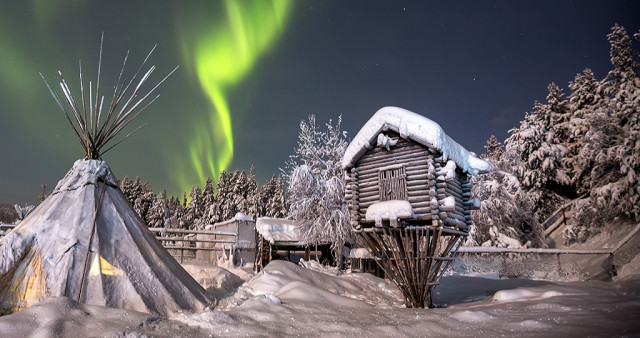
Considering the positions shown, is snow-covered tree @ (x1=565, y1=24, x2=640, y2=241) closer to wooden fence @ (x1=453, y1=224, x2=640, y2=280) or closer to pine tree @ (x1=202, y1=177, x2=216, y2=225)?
wooden fence @ (x1=453, y1=224, x2=640, y2=280)

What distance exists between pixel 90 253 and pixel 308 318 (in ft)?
14.0

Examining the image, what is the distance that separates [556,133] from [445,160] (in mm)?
24931

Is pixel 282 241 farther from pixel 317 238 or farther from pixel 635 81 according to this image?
pixel 635 81

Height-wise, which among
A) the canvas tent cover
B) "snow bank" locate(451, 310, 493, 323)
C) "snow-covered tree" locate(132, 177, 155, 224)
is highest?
"snow-covered tree" locate(132, 177, 155, 224)

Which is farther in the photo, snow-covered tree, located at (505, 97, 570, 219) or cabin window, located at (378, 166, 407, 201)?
snow-covered tree, located at (505, 97, 570, 219)

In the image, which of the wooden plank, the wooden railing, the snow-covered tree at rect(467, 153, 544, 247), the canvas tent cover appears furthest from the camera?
the snow-covered tree at rect(467, 153, 544, 247)

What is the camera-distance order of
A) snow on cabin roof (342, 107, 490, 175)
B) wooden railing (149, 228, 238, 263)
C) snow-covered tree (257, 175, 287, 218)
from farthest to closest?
1. snow-covered tree (257, 175, 287, 218)
2. wooden railing (149, 228, 238, 263)
3. snow on cabin roof (342, 107, 490, 175)

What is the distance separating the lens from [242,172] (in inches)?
2057

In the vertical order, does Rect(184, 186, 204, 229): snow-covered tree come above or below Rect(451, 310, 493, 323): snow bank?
above

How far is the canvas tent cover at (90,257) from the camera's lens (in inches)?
247

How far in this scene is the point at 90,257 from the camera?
6668 millimetres

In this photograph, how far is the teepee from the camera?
20.6 ft

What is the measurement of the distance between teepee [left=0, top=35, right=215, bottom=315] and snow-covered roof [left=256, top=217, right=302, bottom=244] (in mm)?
11840

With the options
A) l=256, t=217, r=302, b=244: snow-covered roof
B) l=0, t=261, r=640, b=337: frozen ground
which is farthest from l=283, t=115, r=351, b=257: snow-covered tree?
l=0, t=261, r=640, b=337: frozen ground
